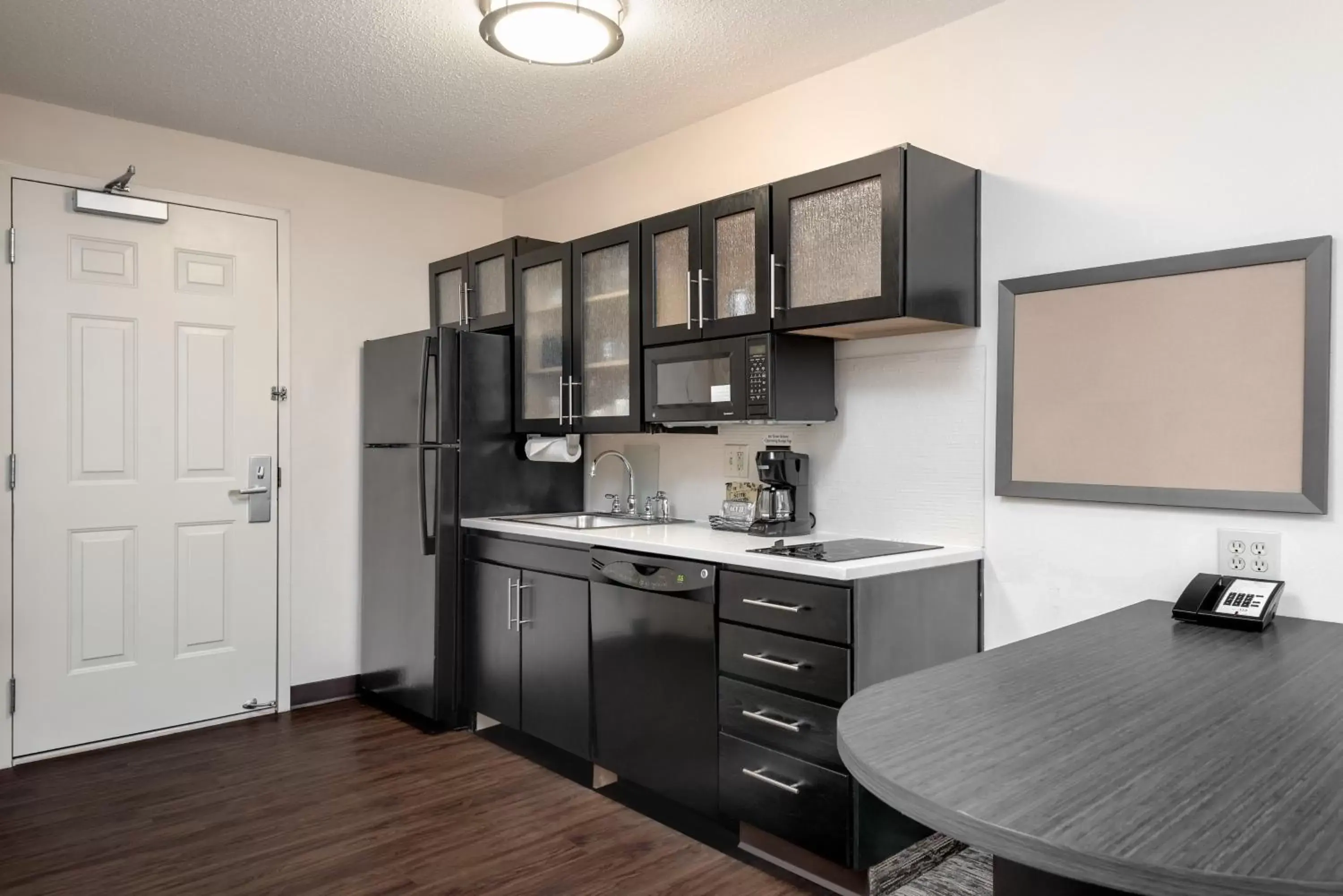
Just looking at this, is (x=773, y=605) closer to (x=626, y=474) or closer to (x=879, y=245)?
(x=879, y=245)

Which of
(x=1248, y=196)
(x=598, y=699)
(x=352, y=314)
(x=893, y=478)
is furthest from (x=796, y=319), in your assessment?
(x=352, y=314)

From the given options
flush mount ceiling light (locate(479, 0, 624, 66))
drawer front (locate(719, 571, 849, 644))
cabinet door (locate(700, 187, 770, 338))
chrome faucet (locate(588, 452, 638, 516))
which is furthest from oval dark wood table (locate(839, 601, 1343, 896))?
chrome faucet (locate(588, 452, 638, 516))

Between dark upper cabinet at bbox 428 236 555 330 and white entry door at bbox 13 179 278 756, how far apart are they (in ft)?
2.56

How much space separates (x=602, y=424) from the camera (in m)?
3.42

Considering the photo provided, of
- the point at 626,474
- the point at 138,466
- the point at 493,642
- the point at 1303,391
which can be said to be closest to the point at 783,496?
the point at 626,474

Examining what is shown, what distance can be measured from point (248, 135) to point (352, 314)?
0.85 metres

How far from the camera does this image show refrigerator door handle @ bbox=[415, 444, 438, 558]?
3594mm

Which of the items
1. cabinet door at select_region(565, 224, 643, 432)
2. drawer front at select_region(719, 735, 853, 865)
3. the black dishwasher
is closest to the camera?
drawer front at select_region(719, 735, 853, 865)

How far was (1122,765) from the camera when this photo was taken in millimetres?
1004

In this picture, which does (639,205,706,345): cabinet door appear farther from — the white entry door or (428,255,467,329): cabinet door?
the white entry door

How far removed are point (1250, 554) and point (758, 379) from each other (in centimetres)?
138

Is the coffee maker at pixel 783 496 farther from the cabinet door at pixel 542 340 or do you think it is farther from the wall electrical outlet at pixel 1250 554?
the wall electrical outlet at pixel 1250 554

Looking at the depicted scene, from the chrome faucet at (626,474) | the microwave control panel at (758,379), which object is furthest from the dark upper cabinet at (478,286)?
the microwave control panel at (758,379)

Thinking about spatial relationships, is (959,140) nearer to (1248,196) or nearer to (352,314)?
(1248,196)
